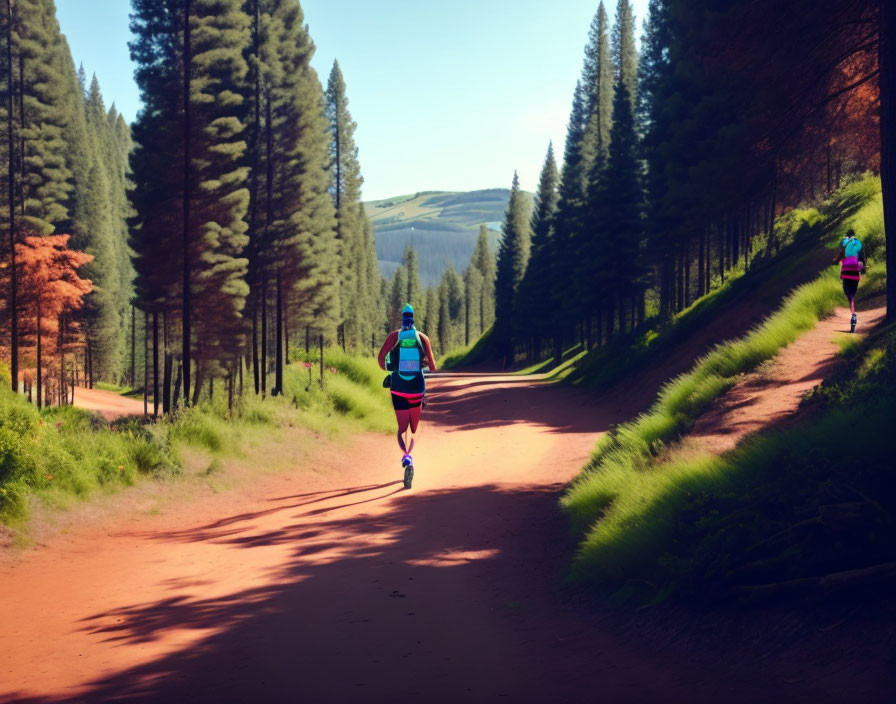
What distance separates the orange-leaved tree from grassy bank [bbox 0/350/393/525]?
851 inches

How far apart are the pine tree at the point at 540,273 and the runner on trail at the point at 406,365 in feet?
181

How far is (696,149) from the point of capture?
98.7 ft

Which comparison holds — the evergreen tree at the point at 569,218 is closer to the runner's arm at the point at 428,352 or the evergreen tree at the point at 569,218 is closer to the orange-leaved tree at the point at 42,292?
the orange-leaved tree at the point at 42,292

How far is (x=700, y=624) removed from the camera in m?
4.85

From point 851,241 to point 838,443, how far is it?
956cm

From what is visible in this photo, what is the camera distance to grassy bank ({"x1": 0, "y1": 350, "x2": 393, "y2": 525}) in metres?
9.46

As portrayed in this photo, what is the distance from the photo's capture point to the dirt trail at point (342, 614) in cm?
440

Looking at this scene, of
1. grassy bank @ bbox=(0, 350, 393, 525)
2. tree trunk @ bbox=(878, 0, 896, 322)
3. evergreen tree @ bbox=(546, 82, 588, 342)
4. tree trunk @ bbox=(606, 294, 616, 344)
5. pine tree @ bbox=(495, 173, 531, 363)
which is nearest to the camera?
grassy bank @ bbox=(0, 350, 393, 525)

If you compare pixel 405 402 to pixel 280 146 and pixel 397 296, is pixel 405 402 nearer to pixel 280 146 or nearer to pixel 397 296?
pixel 280 146

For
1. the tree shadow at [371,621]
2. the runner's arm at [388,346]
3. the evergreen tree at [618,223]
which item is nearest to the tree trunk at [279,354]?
the runner's arm at [388,346]

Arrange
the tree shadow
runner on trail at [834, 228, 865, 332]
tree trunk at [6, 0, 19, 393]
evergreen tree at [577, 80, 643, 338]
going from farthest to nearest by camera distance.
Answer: evergreen tree at [577, 80, 643, 338] < tree trunk at [6, 0, 19, 393] < runner on trail at [834, 228, 865, 332] < the tree shadow

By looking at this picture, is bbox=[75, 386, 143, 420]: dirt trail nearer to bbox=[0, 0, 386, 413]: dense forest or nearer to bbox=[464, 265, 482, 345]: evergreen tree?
bbox=[0, 0, 386, 413]: dense forest

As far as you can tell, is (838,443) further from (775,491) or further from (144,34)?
(144,34)

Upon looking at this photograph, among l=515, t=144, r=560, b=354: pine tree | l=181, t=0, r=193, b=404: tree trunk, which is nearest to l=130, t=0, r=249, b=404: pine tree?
l=181, t=0, r=193, b=404: tree trunk
